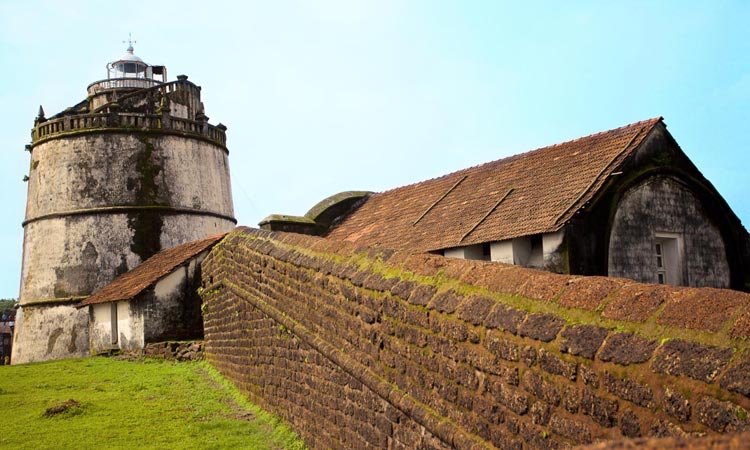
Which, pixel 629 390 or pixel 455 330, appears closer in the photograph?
pixel 629 390

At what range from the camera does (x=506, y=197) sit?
14844 millimetres

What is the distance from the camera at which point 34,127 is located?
2533 cm

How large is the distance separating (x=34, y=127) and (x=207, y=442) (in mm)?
21011

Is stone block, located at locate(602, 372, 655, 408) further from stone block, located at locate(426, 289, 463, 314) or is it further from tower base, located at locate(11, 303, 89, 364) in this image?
tower base, located at locate(11, 303, 89, 364)

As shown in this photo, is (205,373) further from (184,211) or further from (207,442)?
(184,211)

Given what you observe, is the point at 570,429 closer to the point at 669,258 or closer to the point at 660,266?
the point at 660,266

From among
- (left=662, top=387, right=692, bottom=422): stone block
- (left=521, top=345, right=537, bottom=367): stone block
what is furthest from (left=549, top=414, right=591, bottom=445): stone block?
(left=662, top=387, right=692, bottom=422): stone block

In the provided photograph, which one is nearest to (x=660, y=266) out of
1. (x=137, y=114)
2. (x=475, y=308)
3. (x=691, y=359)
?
(x=475, y=308)

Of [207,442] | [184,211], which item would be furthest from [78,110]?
[207,442]

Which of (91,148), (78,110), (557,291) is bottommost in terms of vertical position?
(557,291)

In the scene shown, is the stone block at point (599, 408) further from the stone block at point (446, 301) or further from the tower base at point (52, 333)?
the tower base at point (52, 333)

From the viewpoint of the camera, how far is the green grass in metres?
8.02

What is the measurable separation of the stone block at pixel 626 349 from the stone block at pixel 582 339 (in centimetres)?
6

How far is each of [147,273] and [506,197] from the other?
10455mm
